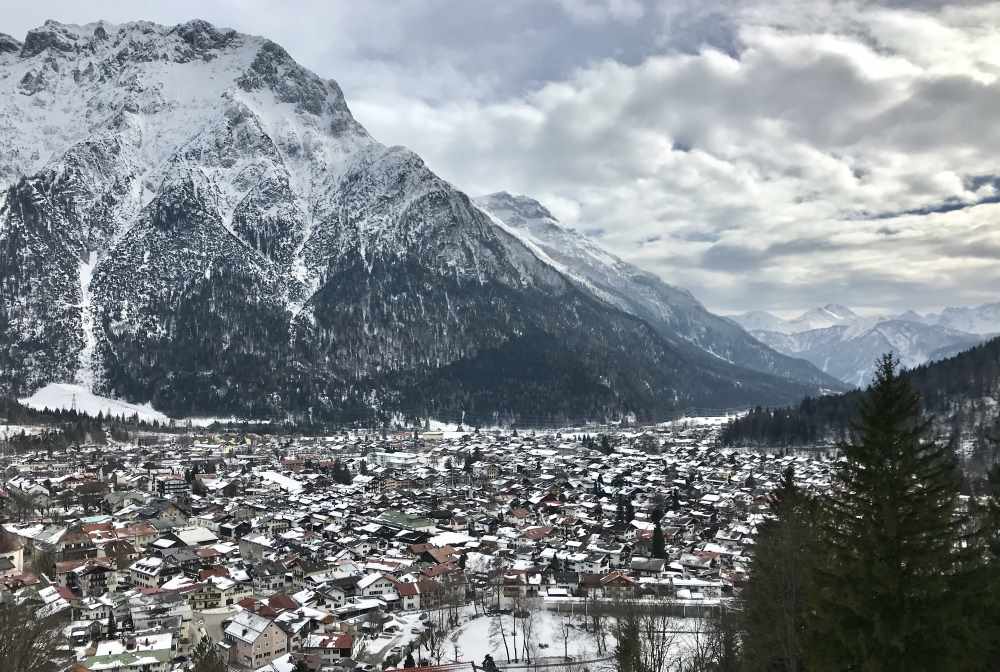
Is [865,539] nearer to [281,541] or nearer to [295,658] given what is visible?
[295,658]

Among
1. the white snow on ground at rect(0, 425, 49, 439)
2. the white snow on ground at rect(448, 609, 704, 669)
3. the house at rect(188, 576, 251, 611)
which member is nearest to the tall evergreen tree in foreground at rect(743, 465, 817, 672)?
the white snow on ground at rect(448, 609, 704, 669)

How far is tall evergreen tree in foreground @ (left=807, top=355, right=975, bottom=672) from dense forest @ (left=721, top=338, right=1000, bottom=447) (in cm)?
13930

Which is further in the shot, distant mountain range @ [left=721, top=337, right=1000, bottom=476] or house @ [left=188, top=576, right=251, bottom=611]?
distant mountain range @ [left=721, top=337, right=1000, bottom=476]

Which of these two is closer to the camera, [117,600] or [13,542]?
[117,600]

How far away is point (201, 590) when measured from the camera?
6012 cm

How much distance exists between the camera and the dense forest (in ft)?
478

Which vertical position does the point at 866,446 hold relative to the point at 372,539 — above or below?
above

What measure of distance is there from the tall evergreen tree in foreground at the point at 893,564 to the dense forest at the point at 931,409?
457 feet

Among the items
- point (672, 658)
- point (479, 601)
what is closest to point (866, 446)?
point (672, 658)

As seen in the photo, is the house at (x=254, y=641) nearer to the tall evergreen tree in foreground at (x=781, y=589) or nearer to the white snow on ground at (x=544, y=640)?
the white snow on ground at (x=544, y=640)

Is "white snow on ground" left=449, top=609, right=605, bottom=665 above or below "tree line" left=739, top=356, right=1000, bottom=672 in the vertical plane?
below

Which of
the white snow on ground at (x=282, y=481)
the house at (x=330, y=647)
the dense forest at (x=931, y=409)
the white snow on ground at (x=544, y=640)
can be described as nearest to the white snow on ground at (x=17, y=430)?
the white snow on ground at (x=282, y=481)

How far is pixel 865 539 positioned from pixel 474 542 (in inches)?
2695

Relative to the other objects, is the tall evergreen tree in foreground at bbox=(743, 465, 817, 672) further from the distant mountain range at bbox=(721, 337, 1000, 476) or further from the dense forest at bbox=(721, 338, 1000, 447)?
the dense forest at bbox=(721, 338, 1000, 447)
